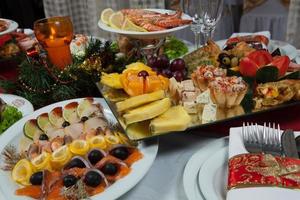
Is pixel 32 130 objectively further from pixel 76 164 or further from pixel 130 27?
pixel 130 27

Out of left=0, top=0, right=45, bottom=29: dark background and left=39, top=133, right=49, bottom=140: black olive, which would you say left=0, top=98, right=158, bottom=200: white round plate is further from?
left=0, top=0, right=45, bottom=29: dark background

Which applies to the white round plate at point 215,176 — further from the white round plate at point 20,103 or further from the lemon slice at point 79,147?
the white round plate at point 20,103

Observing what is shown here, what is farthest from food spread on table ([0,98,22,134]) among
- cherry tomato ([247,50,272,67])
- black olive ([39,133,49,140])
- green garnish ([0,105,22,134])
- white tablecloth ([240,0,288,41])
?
white tablecloth ([240,0,288,41])

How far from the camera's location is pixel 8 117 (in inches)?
33.0

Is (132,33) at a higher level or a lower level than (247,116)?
higher

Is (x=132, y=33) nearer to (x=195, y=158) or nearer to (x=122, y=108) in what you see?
(x=122, y=108)

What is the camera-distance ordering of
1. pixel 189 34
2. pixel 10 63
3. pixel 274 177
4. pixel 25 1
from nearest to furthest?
pixel 274 177 → pixel 10 63 → pixel 189 34 → pixel 25 1

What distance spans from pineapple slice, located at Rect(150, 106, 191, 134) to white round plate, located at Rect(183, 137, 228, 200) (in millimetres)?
64

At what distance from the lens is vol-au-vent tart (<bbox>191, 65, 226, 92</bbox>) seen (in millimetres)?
827

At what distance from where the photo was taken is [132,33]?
41.4 inches

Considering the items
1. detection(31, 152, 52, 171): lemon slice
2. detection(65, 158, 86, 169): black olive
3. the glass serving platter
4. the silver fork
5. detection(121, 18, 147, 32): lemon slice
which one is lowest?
detection(31, 152, 52, 171): lemon slice

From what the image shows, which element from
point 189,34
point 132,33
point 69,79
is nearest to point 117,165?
point 69,79

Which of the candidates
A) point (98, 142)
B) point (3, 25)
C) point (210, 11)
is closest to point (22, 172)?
point (98, 142)

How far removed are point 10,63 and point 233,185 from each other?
0.96 metres
